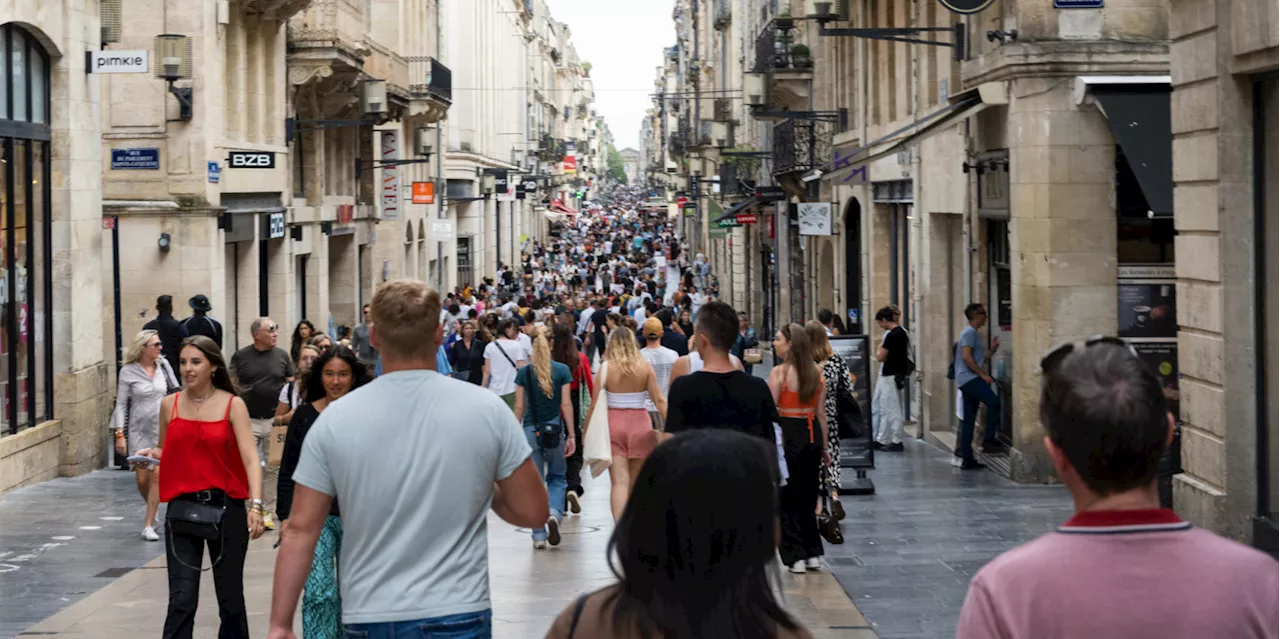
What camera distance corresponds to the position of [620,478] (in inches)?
430

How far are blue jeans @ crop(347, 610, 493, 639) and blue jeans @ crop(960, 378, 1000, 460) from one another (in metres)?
11.9

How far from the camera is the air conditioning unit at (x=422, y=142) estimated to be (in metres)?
42.6

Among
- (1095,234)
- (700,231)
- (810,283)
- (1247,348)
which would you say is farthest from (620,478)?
(700,231)

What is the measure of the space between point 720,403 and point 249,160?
15.0 meters

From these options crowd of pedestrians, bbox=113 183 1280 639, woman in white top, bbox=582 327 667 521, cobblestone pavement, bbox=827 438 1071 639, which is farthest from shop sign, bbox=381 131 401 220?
crowd of pedestrians, bbox=113 183 1280 639

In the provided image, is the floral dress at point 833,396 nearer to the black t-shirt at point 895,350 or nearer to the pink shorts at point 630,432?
the pink shorts at point 630,432

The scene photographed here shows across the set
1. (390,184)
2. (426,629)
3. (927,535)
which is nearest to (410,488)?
(426,629)

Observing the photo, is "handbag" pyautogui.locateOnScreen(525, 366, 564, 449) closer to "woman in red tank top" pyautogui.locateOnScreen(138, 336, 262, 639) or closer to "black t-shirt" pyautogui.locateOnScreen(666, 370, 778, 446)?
"black t-shirt" pyautogui.locateOnScreen(666, 370, 778, 446)

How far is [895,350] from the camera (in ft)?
57.1

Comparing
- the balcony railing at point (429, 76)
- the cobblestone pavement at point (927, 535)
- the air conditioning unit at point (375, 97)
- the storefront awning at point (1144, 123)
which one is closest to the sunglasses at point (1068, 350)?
the cobblestone pavement at point (927, 535)

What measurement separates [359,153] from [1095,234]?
2317cm

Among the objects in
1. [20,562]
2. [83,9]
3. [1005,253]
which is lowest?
[20,562]

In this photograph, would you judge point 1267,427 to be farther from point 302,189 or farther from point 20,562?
point 302,189

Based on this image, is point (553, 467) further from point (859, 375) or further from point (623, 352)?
point (859, 375)
